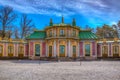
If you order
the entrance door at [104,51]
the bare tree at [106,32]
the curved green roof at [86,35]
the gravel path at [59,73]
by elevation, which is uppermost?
the bare tree at [106,32]

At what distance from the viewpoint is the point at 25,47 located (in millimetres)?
37781

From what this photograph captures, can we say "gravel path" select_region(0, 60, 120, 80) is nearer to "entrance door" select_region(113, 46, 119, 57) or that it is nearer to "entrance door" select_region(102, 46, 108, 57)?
"entrance door" select_region(113, 46, 119, 57)

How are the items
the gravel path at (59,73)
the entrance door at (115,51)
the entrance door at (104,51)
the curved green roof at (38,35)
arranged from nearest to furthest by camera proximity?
the gravel path at (59,73), the entrance door at (115,51), the curved green roof at (38,35), the entrance door at (104,51)

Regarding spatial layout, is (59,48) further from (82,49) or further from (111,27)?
(111,27)

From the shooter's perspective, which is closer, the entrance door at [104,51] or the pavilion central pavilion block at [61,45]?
the pavilion central pavilion block at [61,45]

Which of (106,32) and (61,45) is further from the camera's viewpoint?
(106,32)

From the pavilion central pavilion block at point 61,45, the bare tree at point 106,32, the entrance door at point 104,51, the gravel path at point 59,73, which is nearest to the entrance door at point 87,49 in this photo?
the pavilion central pavilion block at point 61,45

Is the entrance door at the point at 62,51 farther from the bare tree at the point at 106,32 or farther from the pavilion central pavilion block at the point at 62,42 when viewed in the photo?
the bare tree at the point at 106,32

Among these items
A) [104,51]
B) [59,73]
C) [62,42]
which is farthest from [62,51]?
[59,73]

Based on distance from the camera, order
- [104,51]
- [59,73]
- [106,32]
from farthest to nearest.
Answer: [106,32], [104,51], [59,73]

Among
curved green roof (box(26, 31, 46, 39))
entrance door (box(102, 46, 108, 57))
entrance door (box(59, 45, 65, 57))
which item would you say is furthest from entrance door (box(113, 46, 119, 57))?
curved green roof (box(26, 31, 46, 39))

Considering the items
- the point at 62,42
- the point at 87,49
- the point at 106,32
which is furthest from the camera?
the point at 106,32

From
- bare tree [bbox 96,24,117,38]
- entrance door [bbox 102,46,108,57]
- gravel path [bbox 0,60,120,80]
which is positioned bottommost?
gravel path [bbox 0,60,120,80]

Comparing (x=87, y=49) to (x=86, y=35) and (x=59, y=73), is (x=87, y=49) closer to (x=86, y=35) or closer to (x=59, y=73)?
(x=86, y=35)
